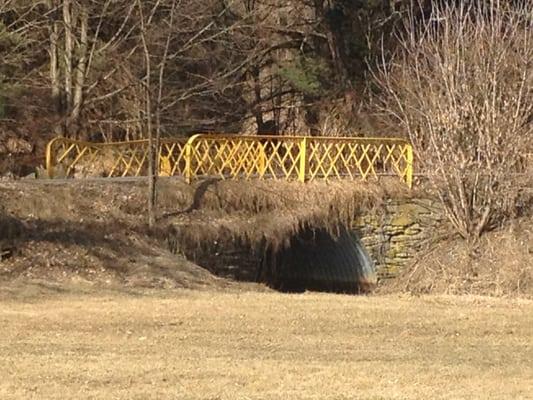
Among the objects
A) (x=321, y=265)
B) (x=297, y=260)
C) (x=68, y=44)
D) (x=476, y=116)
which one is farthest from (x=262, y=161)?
(x=68, y=44)

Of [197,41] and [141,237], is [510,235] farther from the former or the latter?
[197,41]

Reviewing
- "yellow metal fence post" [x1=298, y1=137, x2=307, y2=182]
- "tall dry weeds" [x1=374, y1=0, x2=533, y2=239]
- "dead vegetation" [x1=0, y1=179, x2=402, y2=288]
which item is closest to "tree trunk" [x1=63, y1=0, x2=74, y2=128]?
"dead vegetation" [x1=0, y1=179, x2=402, y2=288]

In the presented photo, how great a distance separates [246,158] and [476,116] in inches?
208

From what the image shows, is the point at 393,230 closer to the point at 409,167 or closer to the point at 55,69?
the point at 409,167

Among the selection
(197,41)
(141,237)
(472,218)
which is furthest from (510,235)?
(197,41)

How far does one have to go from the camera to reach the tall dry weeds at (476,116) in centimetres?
2209

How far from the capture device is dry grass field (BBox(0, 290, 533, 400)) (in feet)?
31.7

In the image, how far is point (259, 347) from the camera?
477 inches

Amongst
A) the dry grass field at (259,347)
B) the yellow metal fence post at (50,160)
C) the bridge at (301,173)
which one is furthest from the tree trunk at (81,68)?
the dry grass field at (259,347)

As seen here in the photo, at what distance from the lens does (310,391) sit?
9.55m

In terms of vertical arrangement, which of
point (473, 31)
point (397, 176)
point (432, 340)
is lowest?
point (432, 340)

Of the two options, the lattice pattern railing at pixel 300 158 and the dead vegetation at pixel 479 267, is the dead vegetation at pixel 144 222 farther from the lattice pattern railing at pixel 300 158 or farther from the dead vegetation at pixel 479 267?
the dead vegetation at pixel 479 267

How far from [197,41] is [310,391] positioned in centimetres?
2308

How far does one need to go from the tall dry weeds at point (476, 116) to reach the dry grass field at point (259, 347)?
5.23 m
